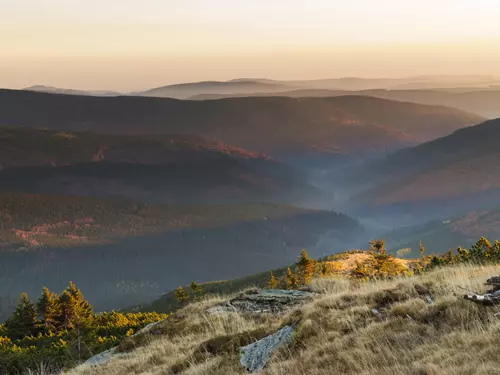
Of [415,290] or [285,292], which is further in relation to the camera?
[285,292]

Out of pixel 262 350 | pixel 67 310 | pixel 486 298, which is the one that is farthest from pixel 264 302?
pixel 67 310

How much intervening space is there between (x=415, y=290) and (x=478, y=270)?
3.66 m

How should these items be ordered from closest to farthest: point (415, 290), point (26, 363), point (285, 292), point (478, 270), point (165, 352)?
1. point (415, 290)
2. point (165, 352)
3. point (478, 270)
4. point (285, 292)
5. point (26, 363)

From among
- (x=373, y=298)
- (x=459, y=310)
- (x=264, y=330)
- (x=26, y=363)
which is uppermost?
(x=459, y=310)

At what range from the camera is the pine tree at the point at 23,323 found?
69.9 meters

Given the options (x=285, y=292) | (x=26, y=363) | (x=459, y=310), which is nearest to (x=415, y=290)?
(x=459, y=310)

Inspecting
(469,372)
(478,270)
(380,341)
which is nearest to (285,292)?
(478,270)

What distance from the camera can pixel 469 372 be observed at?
6410mm

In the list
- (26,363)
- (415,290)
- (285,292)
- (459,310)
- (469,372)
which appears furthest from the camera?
A: (26,363)

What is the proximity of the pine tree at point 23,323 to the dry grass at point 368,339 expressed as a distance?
211 ft

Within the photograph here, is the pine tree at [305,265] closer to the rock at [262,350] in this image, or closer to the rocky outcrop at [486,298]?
the rock at [262,350]

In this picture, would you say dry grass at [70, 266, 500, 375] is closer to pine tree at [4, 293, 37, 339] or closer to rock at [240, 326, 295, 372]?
rock at [240, 326, 295, 372]

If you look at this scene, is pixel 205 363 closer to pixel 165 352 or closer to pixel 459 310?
pixel 165 352

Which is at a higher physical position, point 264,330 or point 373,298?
point 373,298
